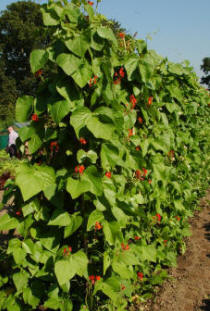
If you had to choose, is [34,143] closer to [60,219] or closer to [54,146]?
[54,146]

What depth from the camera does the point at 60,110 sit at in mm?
1635

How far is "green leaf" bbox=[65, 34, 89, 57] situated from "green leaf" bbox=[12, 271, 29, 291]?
4.70 ft

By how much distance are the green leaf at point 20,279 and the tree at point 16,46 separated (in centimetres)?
3938

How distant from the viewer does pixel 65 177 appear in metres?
1.74

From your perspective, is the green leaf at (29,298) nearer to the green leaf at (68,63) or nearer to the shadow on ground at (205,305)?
the green leaf at (68,63)

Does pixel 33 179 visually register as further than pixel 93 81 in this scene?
No

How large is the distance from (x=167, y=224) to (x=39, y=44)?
2.51 meters

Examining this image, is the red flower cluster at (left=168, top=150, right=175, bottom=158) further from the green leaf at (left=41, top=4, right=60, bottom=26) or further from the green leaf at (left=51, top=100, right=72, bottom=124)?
the green leaf at (left=41, top=4, right=60, bottom=26)

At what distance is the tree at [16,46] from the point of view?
40.3 metres

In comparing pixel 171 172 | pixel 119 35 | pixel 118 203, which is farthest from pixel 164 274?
pixel 119 35

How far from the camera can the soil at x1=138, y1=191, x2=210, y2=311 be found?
9.07 feet

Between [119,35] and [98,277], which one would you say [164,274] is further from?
[119,35]

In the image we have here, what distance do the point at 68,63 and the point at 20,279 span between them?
→ 1.40m

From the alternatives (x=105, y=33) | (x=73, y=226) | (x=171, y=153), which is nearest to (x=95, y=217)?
(x=73, y=226)
